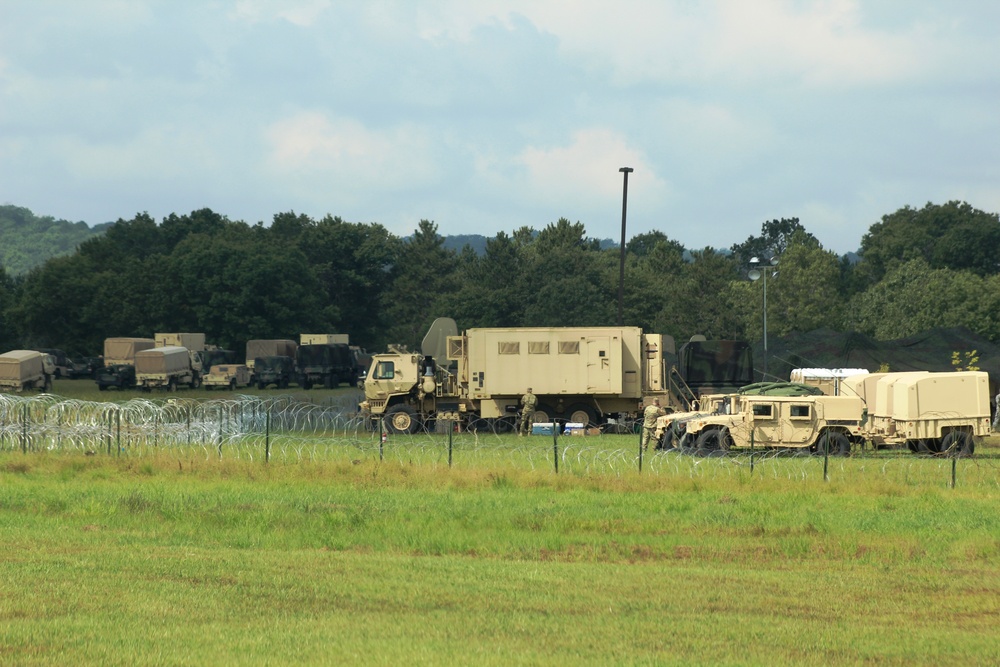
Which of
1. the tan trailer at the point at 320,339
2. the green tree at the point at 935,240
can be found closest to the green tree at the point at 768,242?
the green tree at the point at 935,240

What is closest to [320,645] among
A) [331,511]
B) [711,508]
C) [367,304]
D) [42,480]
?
[331,511]

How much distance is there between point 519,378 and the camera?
3906 cm

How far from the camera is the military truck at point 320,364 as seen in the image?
213 feet

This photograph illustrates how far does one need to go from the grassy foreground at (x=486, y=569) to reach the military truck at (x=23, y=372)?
125 feet

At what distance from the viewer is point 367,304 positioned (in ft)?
359

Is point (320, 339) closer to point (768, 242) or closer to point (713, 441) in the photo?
point (713, 441)

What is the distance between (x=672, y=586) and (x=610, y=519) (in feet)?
15.4

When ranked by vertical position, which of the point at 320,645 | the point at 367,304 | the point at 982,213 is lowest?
the point at 320,645

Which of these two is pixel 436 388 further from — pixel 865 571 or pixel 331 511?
pixel 865 571

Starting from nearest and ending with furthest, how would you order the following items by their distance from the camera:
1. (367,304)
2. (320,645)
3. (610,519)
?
(320,645)
(610,519)
(367,304)

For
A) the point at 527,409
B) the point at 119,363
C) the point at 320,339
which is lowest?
the point at 527,409

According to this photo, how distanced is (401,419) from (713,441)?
1283 cm

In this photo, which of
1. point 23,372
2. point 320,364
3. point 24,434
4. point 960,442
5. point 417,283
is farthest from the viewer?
point 417,283

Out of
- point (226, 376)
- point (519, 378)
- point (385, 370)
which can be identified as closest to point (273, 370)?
point (226, 376)
